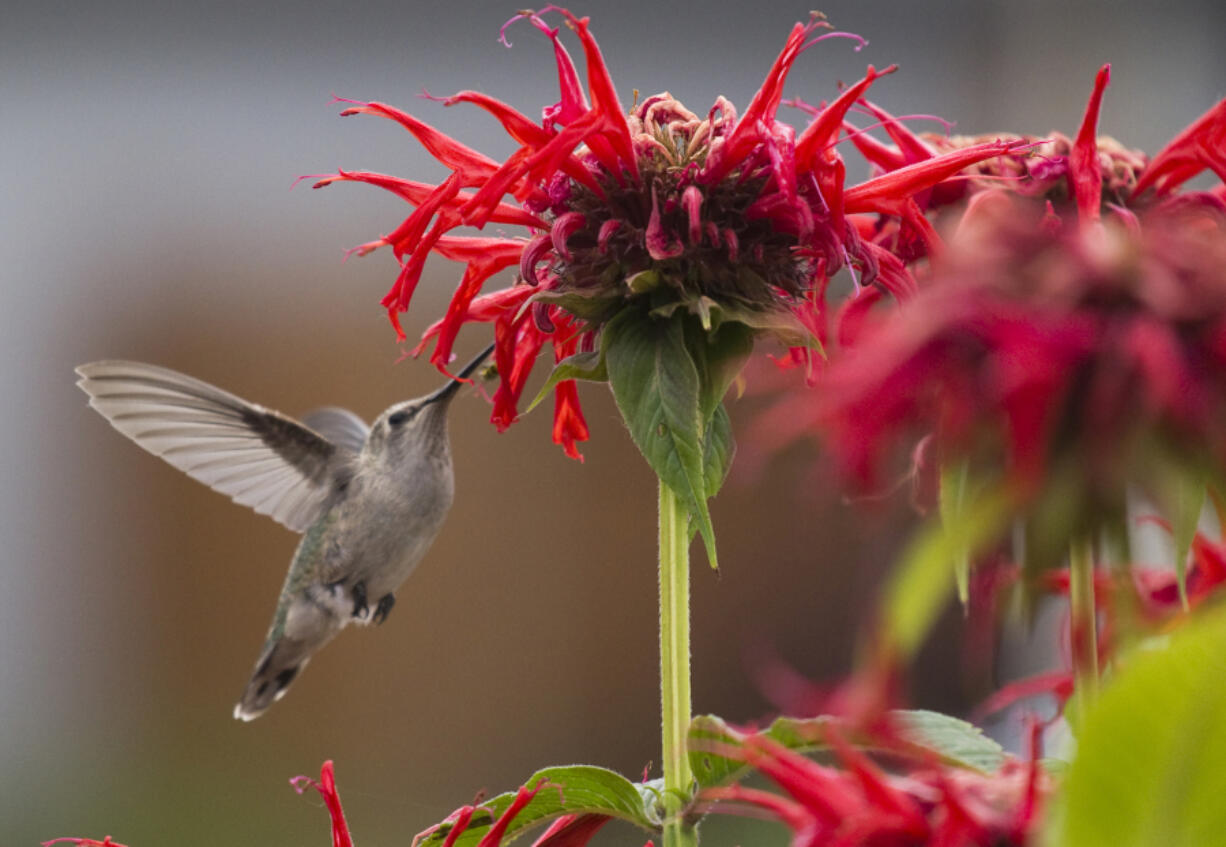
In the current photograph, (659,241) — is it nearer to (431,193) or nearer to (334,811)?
(431,193)

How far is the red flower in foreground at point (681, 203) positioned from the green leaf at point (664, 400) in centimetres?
2

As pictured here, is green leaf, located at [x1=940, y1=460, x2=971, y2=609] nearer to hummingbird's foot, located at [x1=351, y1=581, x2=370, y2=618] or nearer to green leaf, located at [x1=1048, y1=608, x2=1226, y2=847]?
green leaf, located at [x1=1048, y1=608, x2=1226, y2=847]

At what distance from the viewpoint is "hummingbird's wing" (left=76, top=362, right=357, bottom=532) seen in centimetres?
91

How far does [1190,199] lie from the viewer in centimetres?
56

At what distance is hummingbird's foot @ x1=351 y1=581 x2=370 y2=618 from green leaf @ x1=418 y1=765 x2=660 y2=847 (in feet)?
1.54

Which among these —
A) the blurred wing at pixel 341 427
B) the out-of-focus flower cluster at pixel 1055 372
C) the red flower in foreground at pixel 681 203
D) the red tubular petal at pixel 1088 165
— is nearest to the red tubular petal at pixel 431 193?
the red flower in foreground at pixel 681 203

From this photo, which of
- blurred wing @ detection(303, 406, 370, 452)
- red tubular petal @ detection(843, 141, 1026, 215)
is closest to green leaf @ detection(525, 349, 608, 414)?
red tubular petal @ detection(843, 141, 1026, 215)

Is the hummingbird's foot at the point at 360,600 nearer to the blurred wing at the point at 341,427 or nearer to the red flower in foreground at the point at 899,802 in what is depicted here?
the blurred wing at the point at 341,427

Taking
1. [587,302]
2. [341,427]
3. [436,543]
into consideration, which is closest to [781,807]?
[587,302]

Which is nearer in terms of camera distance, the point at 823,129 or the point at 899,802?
the point at 899,802

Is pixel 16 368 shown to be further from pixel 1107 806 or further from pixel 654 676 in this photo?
pixel 1107 806

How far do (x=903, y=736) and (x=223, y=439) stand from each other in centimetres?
71

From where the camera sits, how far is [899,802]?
0.32 metres

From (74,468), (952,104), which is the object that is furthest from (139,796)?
(952,104)
